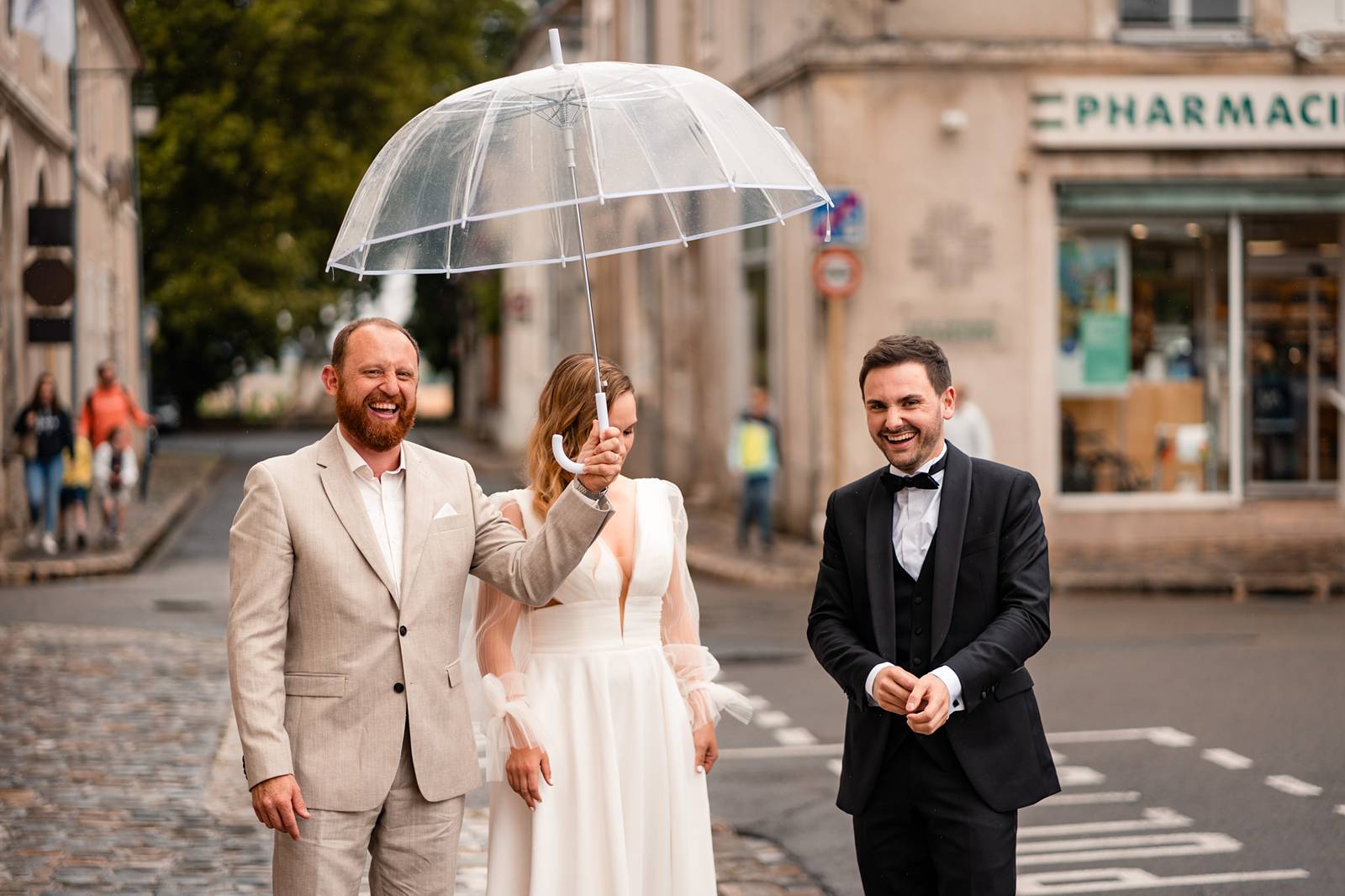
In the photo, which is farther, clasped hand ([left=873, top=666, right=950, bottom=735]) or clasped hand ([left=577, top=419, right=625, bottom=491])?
clasped hand ([left=577, top=419, right=625, bottom=491])

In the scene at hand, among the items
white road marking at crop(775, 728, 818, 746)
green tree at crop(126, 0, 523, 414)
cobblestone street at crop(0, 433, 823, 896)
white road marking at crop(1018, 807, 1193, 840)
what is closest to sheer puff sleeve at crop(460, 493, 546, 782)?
cobblestone street at crop(0, 433, 823, 896)

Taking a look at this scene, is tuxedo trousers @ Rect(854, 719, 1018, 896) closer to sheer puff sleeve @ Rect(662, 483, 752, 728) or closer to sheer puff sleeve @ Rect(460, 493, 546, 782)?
sheer puff sleeve @ Rect(662, 483, 752, 728)

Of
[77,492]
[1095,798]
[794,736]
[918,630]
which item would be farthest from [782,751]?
[77,492]

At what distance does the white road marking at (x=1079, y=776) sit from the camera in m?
8.14

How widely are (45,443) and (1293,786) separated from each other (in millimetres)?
13818

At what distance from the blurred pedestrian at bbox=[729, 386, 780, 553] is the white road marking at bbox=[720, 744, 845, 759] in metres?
9.19

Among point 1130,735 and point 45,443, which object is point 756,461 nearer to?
point 45,443

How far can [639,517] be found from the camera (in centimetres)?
459

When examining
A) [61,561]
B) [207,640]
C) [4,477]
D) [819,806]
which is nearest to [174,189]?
[4,477]

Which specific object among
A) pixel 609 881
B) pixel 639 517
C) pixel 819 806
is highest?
pixel 639 517

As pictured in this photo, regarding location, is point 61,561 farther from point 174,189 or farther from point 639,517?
point 174,189

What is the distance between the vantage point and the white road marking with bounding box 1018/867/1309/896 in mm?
6430

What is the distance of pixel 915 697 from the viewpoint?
12.6 ft

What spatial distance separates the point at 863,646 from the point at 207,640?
9525mm
